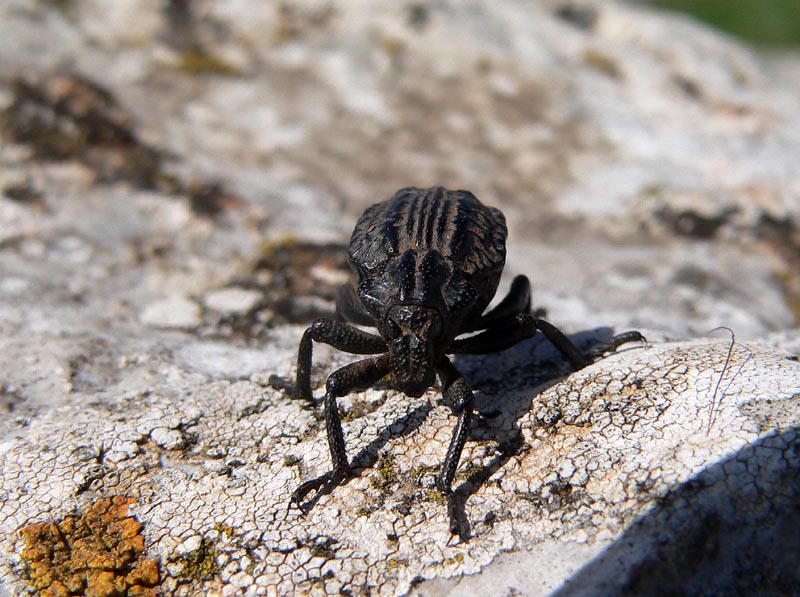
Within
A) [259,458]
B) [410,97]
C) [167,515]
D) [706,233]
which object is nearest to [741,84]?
[706,233]

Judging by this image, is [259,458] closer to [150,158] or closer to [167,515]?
[167,515]

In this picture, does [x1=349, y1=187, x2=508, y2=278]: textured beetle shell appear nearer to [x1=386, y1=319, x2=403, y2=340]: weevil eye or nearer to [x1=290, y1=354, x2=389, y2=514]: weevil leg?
[x1=386, y1=319, x2=403, y2=340]: weevil eye

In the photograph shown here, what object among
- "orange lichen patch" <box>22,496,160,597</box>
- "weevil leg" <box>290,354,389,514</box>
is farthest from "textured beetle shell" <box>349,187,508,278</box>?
"orange lichen patch" <box>22,496,160,597</box>

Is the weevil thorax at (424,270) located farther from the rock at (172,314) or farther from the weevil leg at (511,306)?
the rock at (172,314)

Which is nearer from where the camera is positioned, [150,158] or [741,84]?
[150,158]

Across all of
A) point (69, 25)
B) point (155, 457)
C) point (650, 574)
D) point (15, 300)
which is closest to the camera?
point (650, 574)

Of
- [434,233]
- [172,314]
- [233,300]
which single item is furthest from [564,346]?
[172,314]
